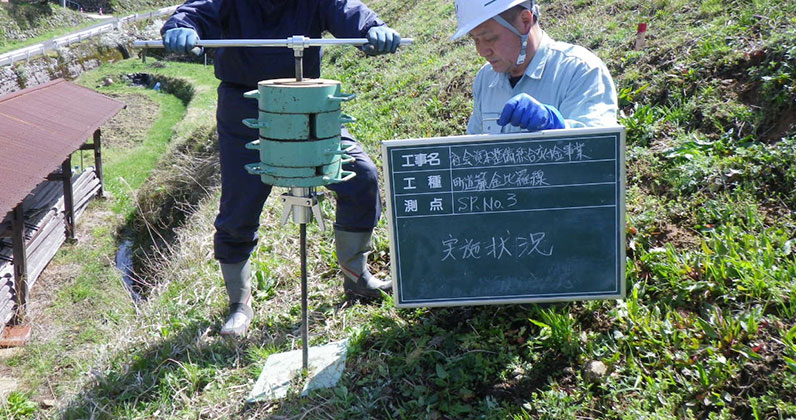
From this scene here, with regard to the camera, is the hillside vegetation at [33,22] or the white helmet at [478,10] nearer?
the white helmet at [478,10]

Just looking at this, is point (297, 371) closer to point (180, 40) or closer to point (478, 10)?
point (180, 40)

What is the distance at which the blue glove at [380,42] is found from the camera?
3146 mm

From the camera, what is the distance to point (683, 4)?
21.2 feet

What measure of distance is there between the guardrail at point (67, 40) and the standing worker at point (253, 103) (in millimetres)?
28909

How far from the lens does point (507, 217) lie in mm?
2842

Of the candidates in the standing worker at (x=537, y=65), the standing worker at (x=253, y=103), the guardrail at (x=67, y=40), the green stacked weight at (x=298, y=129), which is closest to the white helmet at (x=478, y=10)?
the standing worker at (x=537, y=65)

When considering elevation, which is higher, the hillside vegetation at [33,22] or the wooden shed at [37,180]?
the hillside vegetation at [33,22]

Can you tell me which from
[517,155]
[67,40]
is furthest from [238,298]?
[67,40]

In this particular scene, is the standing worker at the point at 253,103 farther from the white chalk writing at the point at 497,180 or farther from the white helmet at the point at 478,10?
the white chalk writing at the point at 497,180

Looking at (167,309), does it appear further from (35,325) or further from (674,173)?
(35,325)

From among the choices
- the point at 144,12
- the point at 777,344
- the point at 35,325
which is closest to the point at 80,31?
the point at 144,12

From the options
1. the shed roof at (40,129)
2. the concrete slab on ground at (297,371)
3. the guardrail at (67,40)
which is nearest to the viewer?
the concrete slab on ground at (297,371)

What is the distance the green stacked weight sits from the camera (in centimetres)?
273

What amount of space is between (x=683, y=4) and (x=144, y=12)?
48665mm
